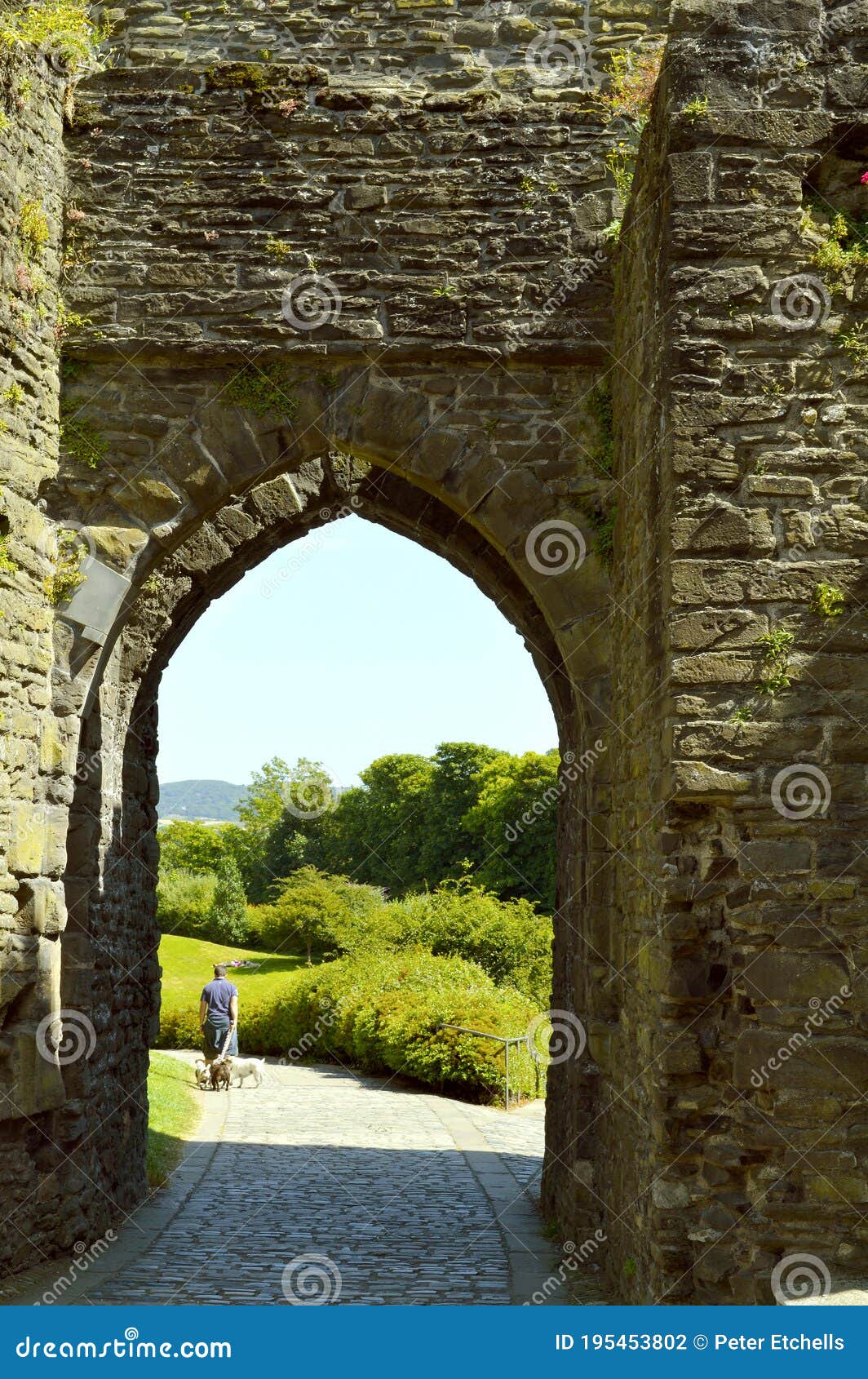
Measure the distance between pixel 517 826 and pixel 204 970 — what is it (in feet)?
22.5

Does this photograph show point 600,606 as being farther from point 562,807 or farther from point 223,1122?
point 223,1122

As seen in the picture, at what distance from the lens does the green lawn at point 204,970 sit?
20.8 m

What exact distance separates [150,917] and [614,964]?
12.1ft

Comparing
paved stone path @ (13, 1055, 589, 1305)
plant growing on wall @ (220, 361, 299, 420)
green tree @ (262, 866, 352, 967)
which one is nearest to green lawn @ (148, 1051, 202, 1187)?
paved stone path @ (13, 1055, 589, 1305)

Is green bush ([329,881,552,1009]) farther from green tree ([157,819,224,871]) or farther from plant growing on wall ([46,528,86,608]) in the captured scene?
green tree ([157,819,224,871])

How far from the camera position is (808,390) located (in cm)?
488

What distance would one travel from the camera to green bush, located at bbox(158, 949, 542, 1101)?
13.3 meters

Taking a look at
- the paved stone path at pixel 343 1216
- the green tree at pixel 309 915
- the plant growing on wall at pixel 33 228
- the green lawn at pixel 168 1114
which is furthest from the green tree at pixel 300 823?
the plant growing on wall at pixel 33 228

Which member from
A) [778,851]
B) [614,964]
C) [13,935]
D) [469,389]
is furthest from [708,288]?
[13,935]

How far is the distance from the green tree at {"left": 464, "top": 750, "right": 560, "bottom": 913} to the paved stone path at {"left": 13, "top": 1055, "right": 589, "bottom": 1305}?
45.0 feet

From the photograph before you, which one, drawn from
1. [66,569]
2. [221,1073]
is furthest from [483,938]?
[66,569]

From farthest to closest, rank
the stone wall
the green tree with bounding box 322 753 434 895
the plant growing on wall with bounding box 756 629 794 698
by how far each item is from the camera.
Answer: the green tree with bounding box 322 753 434 895
the plant growing on wall with bounding box 756 629 794 698
the stone wall

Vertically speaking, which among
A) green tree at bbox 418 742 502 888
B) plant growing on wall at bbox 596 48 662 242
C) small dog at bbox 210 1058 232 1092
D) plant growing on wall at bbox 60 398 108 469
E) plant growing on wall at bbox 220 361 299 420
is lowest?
small dog at bbox 210 1058 232 1092

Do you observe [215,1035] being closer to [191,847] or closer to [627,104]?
[627,104]
